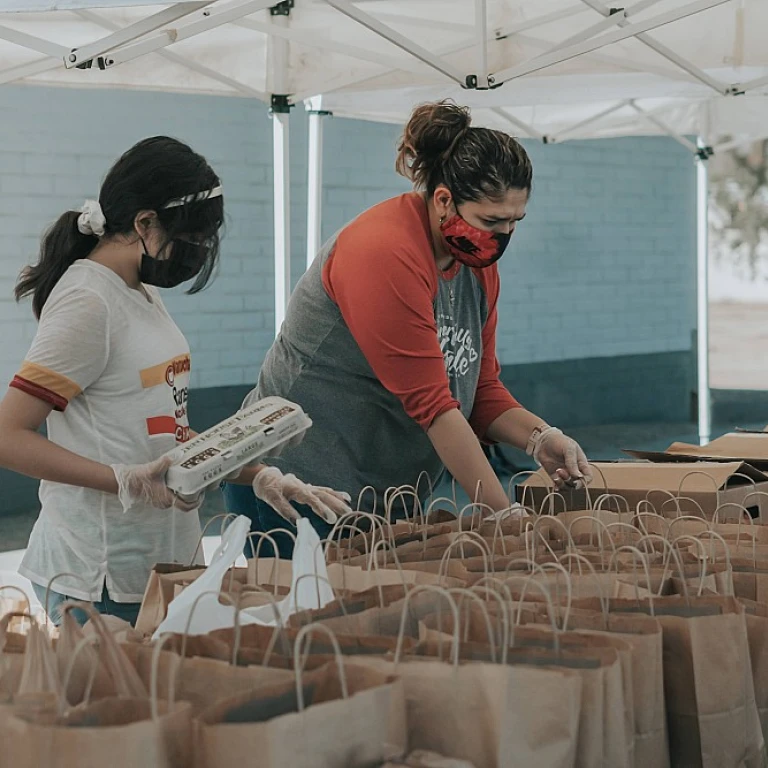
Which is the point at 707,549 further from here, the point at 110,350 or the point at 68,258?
the point at 68,258

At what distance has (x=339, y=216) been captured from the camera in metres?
6.96

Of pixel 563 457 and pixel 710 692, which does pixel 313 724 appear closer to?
pixel 710 692

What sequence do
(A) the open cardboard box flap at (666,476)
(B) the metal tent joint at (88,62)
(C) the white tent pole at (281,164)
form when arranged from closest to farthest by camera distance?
(A) the open cardboard box flap at (666,476) → (B) the metal tent joint at (88,62) → (C) the white tent pole at (281,164)

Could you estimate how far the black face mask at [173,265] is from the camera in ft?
5.37

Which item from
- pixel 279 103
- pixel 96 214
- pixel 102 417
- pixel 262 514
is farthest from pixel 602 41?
pixel 102 417

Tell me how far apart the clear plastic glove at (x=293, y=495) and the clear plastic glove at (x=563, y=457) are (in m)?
0.43

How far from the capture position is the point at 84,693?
1052mm

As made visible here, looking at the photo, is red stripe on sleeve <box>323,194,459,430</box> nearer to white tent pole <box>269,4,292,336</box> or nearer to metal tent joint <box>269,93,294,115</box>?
white tent pole <box>269,4,292,336</box>

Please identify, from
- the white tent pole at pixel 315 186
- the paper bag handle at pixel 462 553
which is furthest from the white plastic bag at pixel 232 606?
the white tent pole at pixel 315 186

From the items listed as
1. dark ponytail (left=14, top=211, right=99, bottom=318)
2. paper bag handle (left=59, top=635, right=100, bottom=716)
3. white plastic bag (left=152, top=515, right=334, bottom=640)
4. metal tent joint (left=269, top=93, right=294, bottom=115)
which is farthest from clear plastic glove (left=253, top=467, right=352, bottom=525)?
metal tent joint (left=269, top=93, right=294, bottom=115)

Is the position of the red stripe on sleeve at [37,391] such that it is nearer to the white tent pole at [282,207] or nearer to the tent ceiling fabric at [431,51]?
the tent ceiling fabric at [431,51]

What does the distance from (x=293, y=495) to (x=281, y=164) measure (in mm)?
2547

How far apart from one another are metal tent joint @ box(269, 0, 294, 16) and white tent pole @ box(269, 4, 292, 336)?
1.6 inches

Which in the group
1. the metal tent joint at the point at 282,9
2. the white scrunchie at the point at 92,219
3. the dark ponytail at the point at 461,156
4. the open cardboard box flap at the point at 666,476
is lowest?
the open cardboard box flap at the point at 666,476
